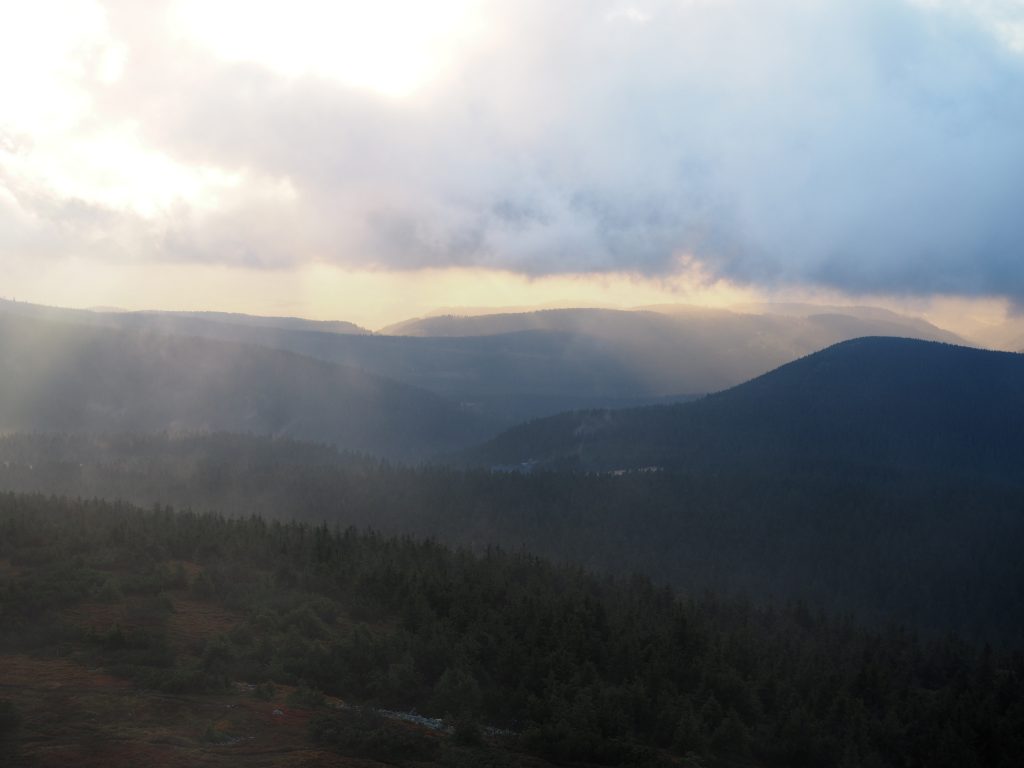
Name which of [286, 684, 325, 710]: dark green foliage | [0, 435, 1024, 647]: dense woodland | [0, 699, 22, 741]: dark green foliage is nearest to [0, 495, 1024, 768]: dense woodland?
[286, 684, 325, 710]: dark green foliage

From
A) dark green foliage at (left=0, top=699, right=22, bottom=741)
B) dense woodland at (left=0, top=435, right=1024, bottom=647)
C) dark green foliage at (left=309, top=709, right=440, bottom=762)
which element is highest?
dark green foliage at (left=0, top=699, right=22, bottom=741)

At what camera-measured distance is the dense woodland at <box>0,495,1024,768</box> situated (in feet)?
102

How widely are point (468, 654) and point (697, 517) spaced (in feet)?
414

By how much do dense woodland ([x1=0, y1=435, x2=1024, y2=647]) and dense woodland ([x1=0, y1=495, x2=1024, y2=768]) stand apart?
69.6m

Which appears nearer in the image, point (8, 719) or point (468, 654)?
point (8, 719)

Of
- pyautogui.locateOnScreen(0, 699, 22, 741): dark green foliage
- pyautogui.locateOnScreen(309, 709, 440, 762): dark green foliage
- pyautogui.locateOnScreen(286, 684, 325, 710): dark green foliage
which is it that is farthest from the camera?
pyautogui.locateOnScreen(286, 684, 325, 710): dark green foliage

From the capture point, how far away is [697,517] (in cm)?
15988

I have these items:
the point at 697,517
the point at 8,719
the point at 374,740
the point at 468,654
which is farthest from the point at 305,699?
the point at 697,517

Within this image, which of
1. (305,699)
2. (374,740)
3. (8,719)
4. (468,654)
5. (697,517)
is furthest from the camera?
(697,517)

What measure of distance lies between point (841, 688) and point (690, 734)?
61.5ft

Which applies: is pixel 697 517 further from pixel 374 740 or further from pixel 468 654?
pixel 374 740

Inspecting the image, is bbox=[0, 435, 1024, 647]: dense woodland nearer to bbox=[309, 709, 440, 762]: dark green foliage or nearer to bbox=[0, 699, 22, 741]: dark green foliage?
bbox=[309, 709, 440, 762]: dark green foliage

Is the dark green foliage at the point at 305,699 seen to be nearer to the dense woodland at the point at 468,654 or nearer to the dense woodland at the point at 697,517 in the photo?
the dense woodland at the point at 468,654

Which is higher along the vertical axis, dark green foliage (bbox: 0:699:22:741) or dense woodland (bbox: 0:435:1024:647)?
dark green foliage (bbox: 0:699:22:741)
